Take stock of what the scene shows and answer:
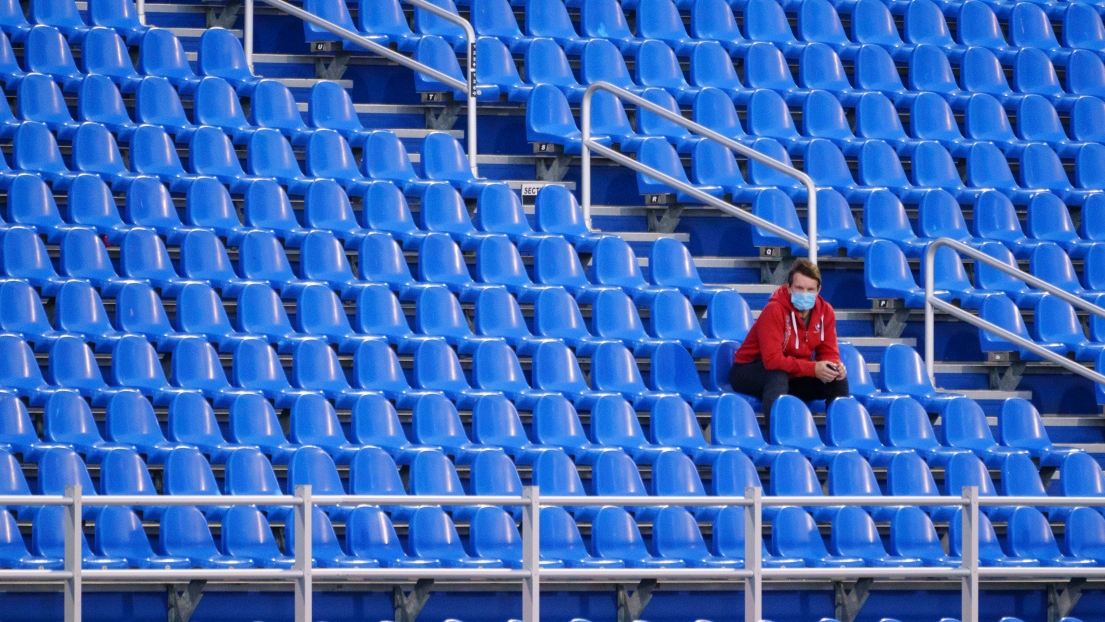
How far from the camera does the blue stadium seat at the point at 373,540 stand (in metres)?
6.32

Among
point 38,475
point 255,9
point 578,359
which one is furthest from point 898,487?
point 255,9

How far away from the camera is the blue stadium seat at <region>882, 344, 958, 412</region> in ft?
25.4

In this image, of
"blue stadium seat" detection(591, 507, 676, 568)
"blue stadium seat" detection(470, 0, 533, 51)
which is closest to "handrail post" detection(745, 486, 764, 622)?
"blue stadium seat" detection(591, 507, 676, 568)

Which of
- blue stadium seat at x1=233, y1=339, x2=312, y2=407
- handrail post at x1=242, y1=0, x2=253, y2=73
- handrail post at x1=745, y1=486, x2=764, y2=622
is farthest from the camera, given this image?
handrail post at x1=242, y1=0, x2=253, y2=73

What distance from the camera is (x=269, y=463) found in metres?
6.56

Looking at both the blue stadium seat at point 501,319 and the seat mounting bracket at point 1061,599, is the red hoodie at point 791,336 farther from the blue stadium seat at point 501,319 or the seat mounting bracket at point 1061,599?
the seat mounting bracket at point 1061,599

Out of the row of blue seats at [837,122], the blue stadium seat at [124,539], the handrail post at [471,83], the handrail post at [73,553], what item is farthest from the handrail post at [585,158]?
the handrail post at [73,553]

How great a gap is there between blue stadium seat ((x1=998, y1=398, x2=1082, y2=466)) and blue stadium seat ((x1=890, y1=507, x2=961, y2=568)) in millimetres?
944

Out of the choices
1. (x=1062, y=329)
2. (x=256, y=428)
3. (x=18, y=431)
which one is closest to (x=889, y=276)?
(x=1062, y=329)

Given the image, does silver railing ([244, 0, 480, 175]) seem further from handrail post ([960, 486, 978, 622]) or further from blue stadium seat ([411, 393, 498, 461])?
handrail post ([960, 486, 978, 622])

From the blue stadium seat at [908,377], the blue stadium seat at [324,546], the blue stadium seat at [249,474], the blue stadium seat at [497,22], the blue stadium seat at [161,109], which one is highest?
the blue stadium seat at [497,22]

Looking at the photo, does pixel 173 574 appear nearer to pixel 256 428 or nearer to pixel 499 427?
pixel 256 428

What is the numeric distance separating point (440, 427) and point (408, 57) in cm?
270

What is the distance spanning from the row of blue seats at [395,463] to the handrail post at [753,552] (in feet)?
3.04
